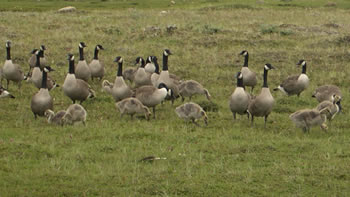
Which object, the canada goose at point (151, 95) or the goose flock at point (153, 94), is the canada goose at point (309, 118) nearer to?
the goose flock at point (153, 94)

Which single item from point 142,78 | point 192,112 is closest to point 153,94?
point 192,112

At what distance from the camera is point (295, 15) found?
4519 cm

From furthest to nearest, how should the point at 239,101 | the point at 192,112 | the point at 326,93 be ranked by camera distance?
the point at 326,93, the point at 239,101, the point at 192,112

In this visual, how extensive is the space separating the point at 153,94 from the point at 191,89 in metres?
2.17

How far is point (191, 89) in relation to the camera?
18.3 meters

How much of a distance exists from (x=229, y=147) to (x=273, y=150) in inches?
39.7

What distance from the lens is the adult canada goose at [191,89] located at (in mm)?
18219

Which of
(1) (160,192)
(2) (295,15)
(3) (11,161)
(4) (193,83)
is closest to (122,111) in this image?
(4) (193,83)

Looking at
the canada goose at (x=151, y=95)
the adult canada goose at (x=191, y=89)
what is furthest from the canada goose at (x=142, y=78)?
the canada goose at (x=151, y=95)

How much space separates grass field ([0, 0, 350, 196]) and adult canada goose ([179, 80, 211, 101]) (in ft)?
1.14

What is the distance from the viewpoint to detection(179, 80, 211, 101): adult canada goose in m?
18.2

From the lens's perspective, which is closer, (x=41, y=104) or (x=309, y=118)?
(x=309, y=118)

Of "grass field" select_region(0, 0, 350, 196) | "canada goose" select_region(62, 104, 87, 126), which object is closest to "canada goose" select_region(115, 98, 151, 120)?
"grass field" select_region(0, 0, 350, 196)

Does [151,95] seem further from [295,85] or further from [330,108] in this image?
[295,85]
